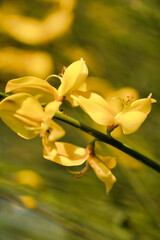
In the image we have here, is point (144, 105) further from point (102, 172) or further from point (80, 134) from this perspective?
point (80, 134)

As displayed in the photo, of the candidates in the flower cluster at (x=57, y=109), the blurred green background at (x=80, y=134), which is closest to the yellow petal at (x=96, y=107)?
the flower cluster at (x=57, y=109)

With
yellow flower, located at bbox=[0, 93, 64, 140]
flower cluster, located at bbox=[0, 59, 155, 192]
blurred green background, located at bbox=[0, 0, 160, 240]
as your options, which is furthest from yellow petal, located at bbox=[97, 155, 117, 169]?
blurred green background, located at bbox=[0, 0, 160, 240]

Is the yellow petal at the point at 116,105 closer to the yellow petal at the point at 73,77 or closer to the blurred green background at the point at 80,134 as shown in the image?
the yellow petal at the point at 73,77

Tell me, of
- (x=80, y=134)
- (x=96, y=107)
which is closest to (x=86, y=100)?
(x=96, y=107)

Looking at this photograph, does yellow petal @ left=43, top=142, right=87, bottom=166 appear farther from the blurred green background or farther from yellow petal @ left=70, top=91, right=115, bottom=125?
the blurred green background

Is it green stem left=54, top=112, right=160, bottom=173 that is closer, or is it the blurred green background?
green stem left=54, top=112, right=160, bottom=173

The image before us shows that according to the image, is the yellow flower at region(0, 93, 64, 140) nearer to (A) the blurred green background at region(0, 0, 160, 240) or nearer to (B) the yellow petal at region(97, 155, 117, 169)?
(B) the yellow petal at region(97, 155, 117, 169)

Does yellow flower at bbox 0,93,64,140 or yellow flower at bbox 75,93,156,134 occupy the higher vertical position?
yellow flower at bbox 75,93,156,134

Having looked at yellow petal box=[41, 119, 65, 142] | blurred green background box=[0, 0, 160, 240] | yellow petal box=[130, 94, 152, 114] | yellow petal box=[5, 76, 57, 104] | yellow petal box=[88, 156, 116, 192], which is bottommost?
blurred green background box=[0, 0, 160, 240]
